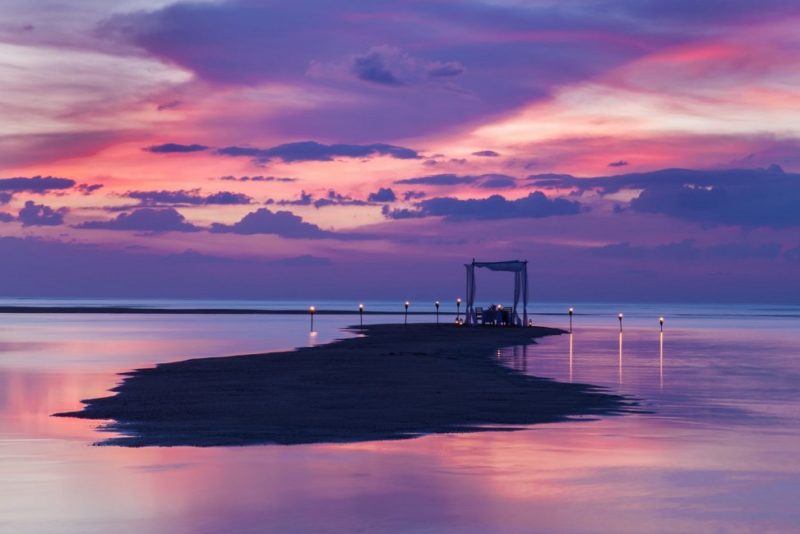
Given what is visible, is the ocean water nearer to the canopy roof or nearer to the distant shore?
the distant shore

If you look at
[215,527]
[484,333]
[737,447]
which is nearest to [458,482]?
[215,527]

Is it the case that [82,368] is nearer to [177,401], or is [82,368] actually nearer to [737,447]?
[177,401]

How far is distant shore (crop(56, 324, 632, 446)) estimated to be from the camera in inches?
876

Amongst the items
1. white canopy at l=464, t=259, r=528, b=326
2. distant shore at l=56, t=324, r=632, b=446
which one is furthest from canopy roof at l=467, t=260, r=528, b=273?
distant shore at l=56, t=324, r=632, b=446

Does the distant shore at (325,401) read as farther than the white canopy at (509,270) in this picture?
No

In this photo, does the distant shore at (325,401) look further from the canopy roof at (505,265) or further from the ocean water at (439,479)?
the canopy roof at (505,265)

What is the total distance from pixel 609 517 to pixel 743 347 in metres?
55.7

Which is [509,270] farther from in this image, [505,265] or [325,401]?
[325,401]

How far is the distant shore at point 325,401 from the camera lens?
22.2 m

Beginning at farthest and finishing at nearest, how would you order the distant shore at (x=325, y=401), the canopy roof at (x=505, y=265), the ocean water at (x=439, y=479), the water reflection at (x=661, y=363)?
the canopy roof at (x=505, y=265)
the water reflection at (x=661, y=363)
the distant shore at (x=325, y=401)
the ocean water at (x=439, y=479)

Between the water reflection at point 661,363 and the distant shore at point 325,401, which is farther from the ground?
the water reflection at point 661,363

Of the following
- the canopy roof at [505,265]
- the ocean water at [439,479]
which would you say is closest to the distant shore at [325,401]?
the ocean water at [439,479]

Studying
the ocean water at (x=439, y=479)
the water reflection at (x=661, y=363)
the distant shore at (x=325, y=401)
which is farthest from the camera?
the water reflection at (x=661, y=363)

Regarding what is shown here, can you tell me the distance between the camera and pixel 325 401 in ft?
94.0
